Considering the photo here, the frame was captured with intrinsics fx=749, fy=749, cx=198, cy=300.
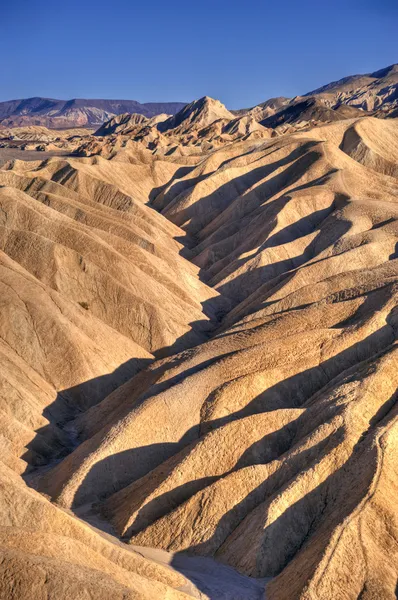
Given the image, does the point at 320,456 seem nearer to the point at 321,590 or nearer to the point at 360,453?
the point at 360,453

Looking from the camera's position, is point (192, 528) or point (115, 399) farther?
point (115, 399)

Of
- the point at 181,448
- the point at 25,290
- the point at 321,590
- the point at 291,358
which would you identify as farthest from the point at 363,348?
the point at 25,290

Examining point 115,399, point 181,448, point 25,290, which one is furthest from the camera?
point 25,290

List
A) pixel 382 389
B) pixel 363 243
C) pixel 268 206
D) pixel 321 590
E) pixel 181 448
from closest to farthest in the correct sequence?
1. pixel 321 590
2. pixel 382 389
3. pixel 181 448
4. pixel 363 243
5. pixel 268 206

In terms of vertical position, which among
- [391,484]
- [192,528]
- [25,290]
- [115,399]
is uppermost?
[25,290]

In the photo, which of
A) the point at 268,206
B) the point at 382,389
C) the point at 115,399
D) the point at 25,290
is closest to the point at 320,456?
the point at 382,389

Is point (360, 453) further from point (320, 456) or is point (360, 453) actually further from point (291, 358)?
point (291, 358)

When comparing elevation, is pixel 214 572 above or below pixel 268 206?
below
